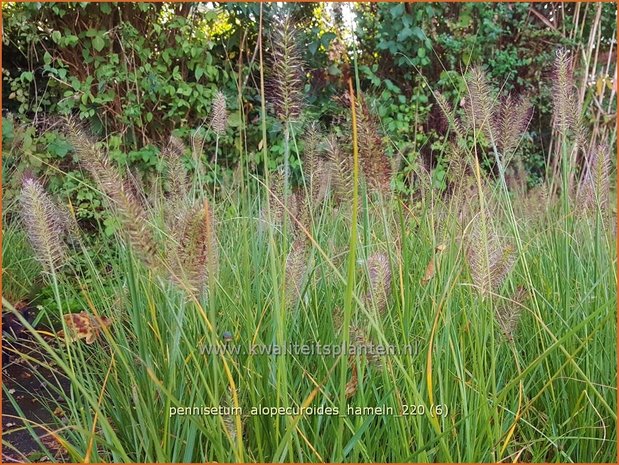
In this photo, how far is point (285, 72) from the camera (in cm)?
88

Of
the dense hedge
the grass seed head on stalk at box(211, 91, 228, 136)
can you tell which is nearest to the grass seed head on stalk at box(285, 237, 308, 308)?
the grass seed head on stalk at box(211, 91, 228, 136)

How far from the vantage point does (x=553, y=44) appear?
420 centimetres

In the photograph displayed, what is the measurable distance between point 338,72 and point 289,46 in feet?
8.10

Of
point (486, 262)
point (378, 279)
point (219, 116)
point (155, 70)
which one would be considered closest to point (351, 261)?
point (378, 279)

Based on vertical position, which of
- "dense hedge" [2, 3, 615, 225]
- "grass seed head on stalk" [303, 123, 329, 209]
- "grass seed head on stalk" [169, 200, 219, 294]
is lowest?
"grass seed head on stalk" [169, 200, 219, 294]

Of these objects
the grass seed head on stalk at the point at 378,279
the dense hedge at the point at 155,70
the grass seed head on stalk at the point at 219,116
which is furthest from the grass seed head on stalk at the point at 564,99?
the dense hedge at the point at 155,70

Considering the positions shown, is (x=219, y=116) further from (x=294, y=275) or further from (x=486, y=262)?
(x=486, y=262)

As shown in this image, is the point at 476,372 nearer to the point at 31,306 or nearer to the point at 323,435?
the point at 323,435

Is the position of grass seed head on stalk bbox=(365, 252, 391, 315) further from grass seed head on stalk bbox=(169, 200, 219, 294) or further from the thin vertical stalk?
grass seed head on stalk bbox=(169, 200, 219, 294)

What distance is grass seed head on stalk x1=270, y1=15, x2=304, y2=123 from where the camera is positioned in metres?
0.88

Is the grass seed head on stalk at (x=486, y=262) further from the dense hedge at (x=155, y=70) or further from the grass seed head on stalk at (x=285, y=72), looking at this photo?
the dense hedge at (x=155, y=70)

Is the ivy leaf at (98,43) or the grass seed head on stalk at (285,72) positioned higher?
the ivy leaf at (98,43)

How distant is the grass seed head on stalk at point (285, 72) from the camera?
2.88 feet

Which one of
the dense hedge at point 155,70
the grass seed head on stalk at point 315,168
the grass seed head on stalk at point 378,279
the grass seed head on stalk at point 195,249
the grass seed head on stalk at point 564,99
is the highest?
the dense hedge at point 155,70
